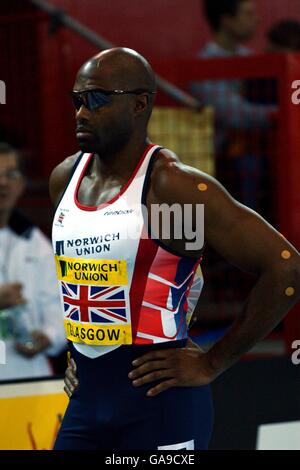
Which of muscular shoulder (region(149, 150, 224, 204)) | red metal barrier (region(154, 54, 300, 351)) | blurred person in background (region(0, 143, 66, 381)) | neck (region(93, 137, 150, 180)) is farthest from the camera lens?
red metal barrier (region(154, 54, 300, 351))

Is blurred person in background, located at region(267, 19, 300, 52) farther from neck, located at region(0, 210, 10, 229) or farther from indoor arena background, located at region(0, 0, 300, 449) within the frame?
neck, located at region(0, 210, 10, 229)

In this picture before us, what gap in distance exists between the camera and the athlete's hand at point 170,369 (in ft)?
11.2

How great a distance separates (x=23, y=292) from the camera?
5.54m

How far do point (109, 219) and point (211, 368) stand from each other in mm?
636

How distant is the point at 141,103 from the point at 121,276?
61 cm

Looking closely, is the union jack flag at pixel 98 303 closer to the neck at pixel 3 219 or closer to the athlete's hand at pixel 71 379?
the athlete's hand at pixel 71 379

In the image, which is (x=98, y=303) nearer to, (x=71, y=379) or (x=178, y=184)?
(x=71, y=379)

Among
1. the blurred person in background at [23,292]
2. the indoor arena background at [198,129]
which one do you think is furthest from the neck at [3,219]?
the indoor arena background at [198,129]

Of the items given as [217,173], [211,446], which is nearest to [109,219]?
[211,446]

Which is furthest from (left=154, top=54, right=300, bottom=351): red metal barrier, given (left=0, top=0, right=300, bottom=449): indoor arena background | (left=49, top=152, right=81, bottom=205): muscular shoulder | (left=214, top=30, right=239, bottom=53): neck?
(left=49, top=152, right=81, bottom=205): muscular shoulder

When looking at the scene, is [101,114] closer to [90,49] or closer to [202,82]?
[202,82]

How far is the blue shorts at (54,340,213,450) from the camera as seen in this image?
135 inches

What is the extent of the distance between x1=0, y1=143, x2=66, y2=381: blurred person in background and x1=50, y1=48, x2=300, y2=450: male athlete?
72.5 inches

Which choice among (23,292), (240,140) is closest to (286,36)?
(240,140)
